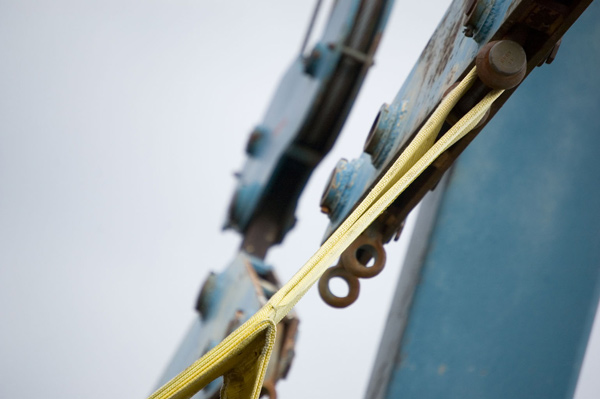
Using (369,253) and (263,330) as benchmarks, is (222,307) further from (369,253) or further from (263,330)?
(263,330)

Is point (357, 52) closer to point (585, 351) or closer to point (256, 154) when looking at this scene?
point (256, 154)

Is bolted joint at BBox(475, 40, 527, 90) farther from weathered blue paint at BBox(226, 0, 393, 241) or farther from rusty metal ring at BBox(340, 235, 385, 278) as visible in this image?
weathered blue paint at BBox(226, 0, 393, 241)

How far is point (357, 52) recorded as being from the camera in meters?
2.59

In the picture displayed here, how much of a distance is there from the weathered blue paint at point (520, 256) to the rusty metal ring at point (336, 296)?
0.82 feet

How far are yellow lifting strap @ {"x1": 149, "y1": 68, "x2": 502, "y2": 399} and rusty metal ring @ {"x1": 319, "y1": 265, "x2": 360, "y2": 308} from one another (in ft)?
1.19

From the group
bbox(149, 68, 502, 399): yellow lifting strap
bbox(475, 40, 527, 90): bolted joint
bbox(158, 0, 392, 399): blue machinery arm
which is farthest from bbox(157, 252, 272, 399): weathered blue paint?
bbox(475, 40, 527, 90): bolted joint

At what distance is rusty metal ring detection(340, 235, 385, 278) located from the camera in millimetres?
1235

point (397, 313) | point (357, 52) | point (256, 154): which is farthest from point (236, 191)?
point (397, 313)

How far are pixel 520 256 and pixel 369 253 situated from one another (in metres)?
0.41

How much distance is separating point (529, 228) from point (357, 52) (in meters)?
1.22

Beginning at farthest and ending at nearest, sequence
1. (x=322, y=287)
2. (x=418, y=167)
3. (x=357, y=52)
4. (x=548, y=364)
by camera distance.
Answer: (x=357, y=52) < (x=548, y=364) < (x=322, y=287) < (x=418, y=167)

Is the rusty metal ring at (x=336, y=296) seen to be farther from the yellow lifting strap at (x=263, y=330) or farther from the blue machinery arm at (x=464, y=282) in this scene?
the yellow lifting strap at (x=263, y=330)

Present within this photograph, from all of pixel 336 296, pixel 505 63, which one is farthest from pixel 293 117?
pixel 505 63

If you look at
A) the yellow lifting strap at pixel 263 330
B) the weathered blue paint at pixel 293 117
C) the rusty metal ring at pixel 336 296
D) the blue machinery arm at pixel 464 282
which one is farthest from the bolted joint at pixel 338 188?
the weathered blue paint at pixel 293 117
